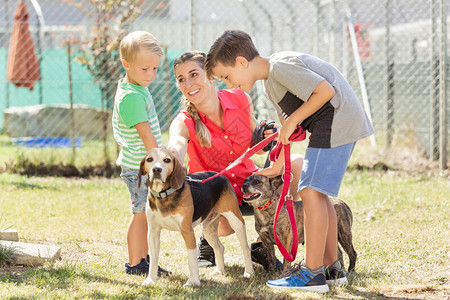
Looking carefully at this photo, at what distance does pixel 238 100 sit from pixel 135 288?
1.83 metres

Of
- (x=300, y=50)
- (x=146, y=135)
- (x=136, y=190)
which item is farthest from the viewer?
(x=300, y=50)

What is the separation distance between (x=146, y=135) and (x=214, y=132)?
732mm

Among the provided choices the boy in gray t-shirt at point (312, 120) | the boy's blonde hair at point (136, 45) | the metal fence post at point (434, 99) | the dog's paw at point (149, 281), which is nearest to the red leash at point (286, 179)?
the boy in gray t-shirt at point (312, 120)

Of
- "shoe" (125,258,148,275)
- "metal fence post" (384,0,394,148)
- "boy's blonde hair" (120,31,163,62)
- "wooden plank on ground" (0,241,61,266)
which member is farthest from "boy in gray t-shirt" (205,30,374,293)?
"metal fence post" (384,0,394,148)

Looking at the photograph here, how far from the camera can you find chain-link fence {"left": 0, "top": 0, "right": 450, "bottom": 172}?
9.77 m

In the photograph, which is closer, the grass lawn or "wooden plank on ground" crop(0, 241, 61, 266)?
the grass lawn

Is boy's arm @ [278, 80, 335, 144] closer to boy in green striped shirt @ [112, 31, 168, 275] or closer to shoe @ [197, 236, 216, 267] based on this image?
boy in green striped shirt @ [112, 31, 168, 275]

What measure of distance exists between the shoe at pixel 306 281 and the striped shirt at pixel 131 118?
1.34 metres

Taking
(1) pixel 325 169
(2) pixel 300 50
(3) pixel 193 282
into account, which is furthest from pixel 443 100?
(3) pixel 193 282

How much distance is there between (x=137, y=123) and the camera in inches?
166

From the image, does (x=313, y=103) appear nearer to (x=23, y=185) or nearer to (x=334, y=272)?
(x=334, y=272)

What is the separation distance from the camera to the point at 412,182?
27.4 feet

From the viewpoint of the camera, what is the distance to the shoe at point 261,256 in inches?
183

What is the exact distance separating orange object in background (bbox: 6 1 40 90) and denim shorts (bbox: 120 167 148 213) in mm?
7962
